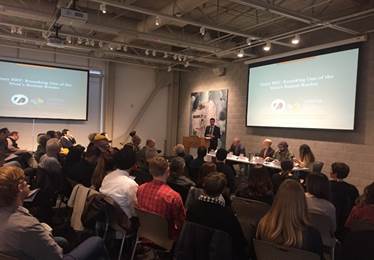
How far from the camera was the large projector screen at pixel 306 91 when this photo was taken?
21.4ft

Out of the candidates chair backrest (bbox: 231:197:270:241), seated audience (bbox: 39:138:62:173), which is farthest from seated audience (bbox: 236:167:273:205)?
seated audience (bbox: 39:138:62:173)

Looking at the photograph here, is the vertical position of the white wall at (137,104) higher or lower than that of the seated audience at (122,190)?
higher

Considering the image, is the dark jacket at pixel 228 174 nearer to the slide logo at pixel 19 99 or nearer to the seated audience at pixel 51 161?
the seated audience at pixel 51 161

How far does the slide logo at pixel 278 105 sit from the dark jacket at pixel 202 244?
6.11 m

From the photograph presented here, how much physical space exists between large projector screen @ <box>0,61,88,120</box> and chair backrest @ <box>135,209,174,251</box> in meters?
8.10

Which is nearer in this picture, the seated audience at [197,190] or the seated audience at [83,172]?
the seated audience at [197,190]

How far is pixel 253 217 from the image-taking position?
3008mm

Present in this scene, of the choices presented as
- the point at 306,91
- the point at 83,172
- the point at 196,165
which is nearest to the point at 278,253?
the point at 83,172

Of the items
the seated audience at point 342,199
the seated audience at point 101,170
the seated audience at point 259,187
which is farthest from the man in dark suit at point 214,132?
the seated audience at point 259,187

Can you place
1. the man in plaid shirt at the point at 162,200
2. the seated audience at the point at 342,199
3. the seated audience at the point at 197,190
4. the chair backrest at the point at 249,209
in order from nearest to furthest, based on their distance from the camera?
the man in plaid shirt at the point at 162,200, the chair backrest at the point at 249,209, the seated audience at the point at 197,190, the seated audience at the point at 342,199

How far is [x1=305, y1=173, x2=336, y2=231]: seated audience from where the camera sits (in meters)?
2.88

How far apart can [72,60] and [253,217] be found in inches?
356

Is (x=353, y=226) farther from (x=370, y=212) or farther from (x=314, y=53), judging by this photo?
(x=314, y=53)

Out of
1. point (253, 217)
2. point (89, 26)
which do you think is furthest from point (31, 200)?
point (89, 26)
